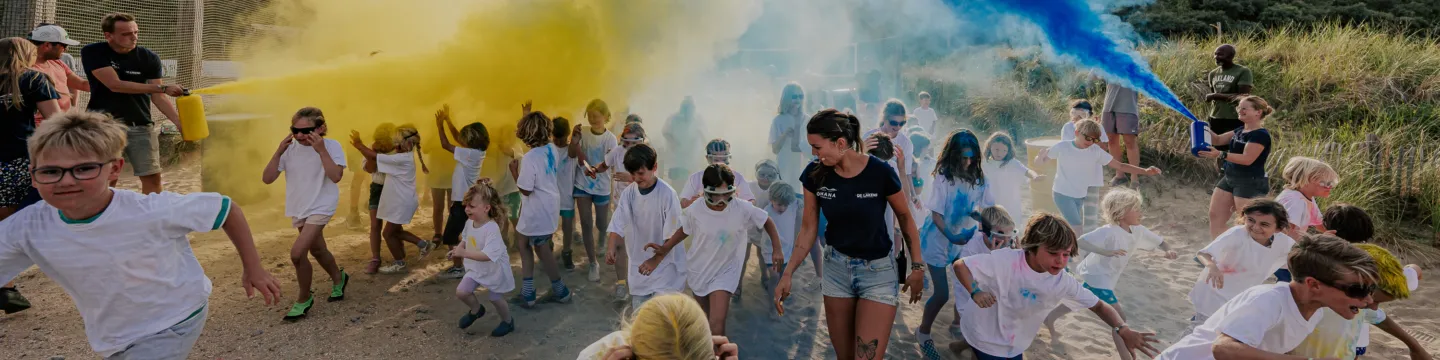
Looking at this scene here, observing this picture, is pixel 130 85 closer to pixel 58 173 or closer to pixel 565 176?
pixel 565 176

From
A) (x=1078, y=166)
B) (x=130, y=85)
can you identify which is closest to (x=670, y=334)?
(x=1078, y=166)

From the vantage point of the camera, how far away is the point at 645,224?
4551mm

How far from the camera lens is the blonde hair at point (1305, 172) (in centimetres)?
446

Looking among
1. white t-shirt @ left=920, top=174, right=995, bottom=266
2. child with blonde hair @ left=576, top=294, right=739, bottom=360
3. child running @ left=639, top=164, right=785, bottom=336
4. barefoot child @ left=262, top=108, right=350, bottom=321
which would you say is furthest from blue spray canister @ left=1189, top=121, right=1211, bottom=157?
barefoot child @ left=262, top=108, right=350, bottom=321

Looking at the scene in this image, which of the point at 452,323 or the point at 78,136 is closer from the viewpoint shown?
the point at 78,136

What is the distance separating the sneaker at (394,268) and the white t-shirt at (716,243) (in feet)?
9.69

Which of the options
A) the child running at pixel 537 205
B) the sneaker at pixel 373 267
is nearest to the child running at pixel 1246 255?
the child running at pixel 537 205

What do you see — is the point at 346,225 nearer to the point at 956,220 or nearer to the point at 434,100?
the point at 434,100

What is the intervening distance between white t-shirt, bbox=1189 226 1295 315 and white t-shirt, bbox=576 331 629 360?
11.4 feet

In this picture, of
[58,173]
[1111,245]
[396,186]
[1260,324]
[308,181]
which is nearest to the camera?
[58,173]

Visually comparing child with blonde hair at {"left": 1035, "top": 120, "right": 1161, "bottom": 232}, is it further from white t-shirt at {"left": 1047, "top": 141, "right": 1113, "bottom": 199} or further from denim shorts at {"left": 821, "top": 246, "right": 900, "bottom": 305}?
denim shorts at {"left": 821, "top": 246, "right": 900, "bottom": 305}

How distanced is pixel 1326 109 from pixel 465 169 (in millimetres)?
10427

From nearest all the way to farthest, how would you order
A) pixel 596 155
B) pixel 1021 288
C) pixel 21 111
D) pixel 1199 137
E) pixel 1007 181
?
1. pixel 1021 288
2. pixel 21 111
3. pixel 1007 181
4. pixel 1199 137
5. pixel 596 155

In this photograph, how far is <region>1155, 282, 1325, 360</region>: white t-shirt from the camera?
2.60 metres
